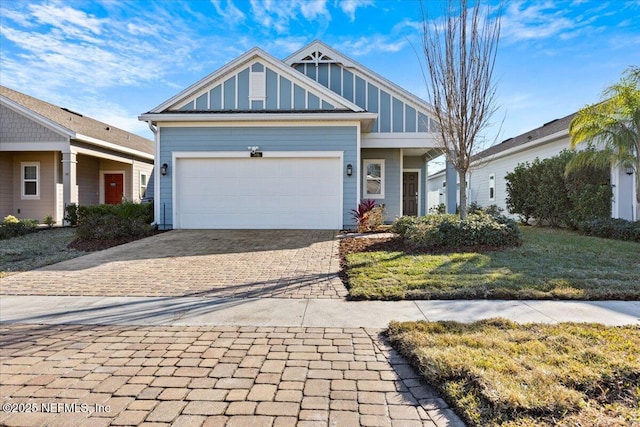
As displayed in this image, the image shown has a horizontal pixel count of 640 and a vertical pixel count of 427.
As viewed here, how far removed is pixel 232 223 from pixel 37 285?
22.4ft

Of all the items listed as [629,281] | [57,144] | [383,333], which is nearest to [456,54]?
[629,281]

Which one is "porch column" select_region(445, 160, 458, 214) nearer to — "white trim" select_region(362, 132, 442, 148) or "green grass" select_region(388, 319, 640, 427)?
"white trim" select_region(362, 132, 442, 148)

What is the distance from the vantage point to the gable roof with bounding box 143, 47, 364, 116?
11977 mm

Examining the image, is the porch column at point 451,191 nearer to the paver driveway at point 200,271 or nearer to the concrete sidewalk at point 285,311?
the paver driveway at point 200,271

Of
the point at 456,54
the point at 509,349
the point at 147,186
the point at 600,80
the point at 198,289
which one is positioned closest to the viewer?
the point at 509,349

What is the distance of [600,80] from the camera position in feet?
33.9

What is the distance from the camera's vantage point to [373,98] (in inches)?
566

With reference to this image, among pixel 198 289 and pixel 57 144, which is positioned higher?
pixel 57 144

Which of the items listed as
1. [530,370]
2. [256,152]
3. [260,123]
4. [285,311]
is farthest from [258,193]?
[530,370]

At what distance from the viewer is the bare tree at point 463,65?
912 cm

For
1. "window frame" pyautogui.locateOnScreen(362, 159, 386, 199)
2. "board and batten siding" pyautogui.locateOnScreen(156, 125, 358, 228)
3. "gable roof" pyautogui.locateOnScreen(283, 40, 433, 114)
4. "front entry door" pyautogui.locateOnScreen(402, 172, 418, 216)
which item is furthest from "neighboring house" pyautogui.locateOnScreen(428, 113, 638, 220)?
"board and batten siding" pyautogui.locateOnScreen(156, 125, 358, 228)

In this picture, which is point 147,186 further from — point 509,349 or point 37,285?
point 509,349

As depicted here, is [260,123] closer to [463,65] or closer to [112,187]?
[463,65]

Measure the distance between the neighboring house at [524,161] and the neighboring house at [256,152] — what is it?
4.34 metres
